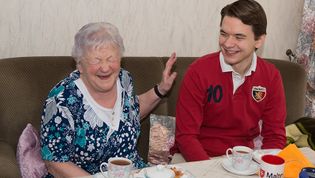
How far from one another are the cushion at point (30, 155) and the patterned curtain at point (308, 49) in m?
2.02

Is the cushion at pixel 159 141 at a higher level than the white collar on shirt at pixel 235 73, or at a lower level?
lower

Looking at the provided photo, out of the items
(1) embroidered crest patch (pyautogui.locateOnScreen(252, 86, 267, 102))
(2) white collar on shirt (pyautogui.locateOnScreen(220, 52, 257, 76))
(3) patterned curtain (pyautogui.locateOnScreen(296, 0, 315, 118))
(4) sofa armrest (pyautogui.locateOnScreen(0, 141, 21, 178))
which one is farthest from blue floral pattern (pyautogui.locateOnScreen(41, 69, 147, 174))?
(3) patterned curtain (pyautogui.locateOnScreen(296, 0, 315, 118))

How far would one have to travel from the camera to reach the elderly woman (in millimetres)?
1930

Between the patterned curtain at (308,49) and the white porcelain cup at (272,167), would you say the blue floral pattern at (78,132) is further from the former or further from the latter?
the patterned curtain at (308,49)

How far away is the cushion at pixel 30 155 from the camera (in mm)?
2068

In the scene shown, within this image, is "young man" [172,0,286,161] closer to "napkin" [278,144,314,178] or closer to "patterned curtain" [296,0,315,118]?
"napkin" [278,144,314,178]

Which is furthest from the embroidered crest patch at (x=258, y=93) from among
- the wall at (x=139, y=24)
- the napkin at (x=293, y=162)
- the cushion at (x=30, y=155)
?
the cushion at (x=30, y=155)

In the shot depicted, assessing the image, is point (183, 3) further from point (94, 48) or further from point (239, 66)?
point (94, 48)

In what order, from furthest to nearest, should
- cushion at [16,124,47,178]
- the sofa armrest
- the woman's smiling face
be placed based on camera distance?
cushion at [16,124,47,178] < the woman's smiling face < the sofa armrest

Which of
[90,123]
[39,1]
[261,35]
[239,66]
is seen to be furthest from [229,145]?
[39,1]

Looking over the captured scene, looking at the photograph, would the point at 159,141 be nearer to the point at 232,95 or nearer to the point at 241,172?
the point at 232,95

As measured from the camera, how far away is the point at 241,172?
1.72 meters

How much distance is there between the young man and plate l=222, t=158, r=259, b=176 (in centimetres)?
33

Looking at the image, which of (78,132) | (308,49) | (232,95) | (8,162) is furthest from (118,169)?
(308,49)
